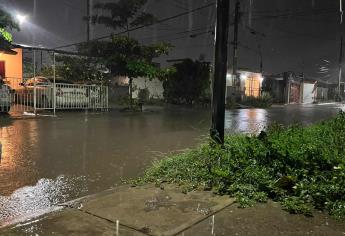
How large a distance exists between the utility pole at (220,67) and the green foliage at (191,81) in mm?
22743

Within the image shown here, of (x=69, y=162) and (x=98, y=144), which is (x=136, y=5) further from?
(x=69, y=162)

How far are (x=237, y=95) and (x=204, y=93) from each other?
7471 mm

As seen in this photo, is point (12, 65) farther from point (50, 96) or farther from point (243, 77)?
point (243, 77)

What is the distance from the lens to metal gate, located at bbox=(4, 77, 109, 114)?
1655cm

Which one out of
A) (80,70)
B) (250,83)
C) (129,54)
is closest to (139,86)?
(80,70)

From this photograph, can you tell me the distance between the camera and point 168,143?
30.9 ft

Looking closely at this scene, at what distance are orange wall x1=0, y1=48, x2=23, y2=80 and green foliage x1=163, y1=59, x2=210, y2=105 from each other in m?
11.0

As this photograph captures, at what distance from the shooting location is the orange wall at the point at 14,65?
909 inches

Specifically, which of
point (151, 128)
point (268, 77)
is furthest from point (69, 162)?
point (268, 77)

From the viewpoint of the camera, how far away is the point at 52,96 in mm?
16812

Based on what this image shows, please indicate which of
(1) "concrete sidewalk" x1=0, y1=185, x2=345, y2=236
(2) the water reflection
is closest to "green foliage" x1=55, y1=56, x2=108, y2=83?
(2) the water reflection

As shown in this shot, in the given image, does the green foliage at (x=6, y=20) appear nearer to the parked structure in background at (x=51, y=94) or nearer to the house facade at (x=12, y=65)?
the parked structure in background at (x=51, y=94)

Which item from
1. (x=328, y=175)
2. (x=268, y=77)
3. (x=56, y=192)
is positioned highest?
(x=268, y=77)

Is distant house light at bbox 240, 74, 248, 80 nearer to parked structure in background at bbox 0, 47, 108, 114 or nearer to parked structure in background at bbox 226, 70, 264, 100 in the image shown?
parked structure in background at bbox 226, 70, 264, 100
